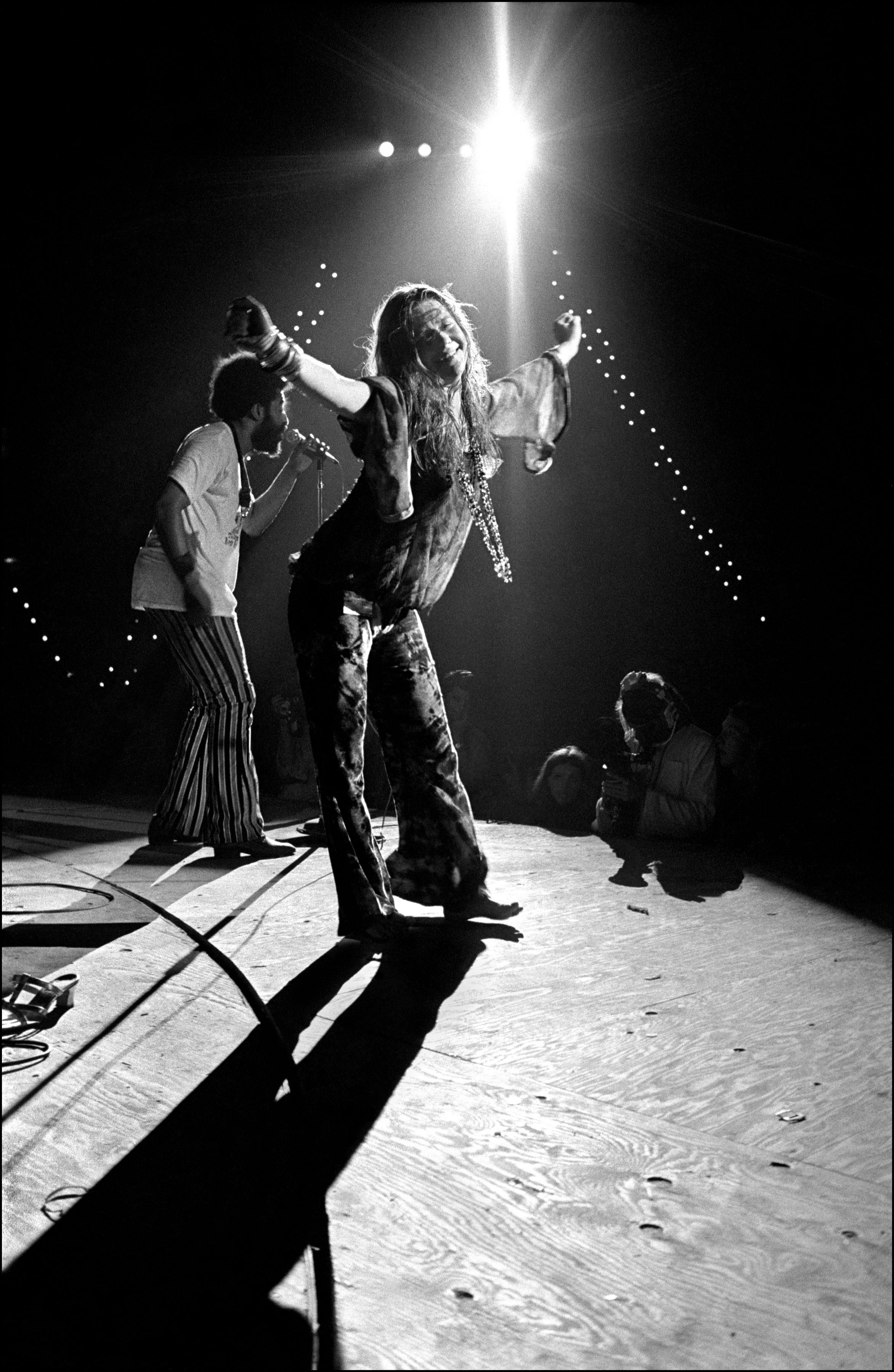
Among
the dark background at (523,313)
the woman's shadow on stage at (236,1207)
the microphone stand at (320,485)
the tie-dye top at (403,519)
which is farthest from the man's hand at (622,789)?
the microphone stand at (320,485)

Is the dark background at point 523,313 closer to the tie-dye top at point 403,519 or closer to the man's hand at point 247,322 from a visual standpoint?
the tie-dye top at point 403,519

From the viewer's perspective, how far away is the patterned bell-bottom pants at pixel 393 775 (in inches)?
51.3

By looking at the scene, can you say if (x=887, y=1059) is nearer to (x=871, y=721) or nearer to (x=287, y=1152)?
(x=871, y=721)

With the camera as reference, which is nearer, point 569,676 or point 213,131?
point 569,676

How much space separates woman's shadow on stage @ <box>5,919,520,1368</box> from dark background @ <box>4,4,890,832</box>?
41cm

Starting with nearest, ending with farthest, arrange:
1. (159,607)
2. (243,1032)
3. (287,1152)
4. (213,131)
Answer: (287,1152), (243,1032), (213,131), (159,607)

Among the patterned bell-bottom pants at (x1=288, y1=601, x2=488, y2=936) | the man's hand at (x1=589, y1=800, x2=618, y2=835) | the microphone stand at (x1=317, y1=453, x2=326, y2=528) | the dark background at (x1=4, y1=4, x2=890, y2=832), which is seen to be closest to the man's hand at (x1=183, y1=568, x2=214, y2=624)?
the dark background at (x1=4, y1=4, x2=890, y2=832)

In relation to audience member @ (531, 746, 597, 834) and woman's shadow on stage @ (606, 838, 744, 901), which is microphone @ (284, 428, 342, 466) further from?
woman's shadow on stage @ (606, 838, 744, 901)

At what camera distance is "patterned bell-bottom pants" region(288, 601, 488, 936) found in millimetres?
1302

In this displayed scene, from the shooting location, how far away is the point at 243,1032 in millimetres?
1149

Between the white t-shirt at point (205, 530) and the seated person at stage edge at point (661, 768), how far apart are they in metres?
0.79

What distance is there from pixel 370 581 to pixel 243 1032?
54cm

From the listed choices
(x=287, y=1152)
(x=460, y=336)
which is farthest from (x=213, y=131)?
(x=287, y=1152)

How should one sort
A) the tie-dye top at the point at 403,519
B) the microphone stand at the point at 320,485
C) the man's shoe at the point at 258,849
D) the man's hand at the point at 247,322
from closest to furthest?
the man's hand at the point at 247,322, the tie-dye top at the point at 403,519, the microphone stand at the point at 320,485, the man's shoe at the point at 258,849
